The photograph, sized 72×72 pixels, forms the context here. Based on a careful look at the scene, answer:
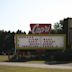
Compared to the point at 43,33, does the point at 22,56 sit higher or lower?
lower

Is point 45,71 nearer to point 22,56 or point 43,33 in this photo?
point 22,56

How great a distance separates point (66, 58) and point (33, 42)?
34.5 ft

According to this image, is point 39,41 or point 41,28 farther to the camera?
point 41,28

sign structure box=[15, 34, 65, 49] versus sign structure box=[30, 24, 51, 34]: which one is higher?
sign structure box=[30, 24, 51, 34]

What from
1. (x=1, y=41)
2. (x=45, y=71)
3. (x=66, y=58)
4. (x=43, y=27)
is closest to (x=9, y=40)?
(x=1, y=41)

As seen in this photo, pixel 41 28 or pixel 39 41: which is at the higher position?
pixel 41 28

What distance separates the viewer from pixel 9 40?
409 ft

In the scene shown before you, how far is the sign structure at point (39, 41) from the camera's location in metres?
66.3

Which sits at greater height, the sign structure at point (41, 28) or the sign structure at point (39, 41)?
the sign structure at point (41, 28)

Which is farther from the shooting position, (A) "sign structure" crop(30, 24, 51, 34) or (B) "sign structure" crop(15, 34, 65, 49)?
(A) "sign structure" crop(30, 24, 51, 34)

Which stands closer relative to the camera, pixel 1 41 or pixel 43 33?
pixel 43 33

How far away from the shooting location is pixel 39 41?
67188mm

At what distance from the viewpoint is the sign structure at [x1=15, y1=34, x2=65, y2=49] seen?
66.3 meters

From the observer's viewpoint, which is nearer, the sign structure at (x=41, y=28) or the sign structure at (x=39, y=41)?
the sign structure at (x=39, y=41)
